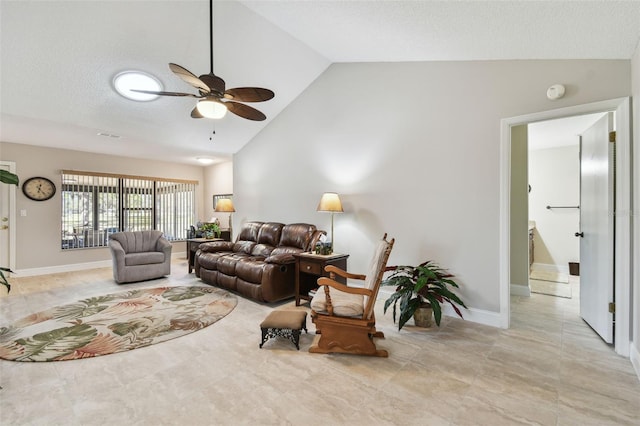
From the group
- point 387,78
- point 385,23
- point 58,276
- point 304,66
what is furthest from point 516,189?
point 58,276

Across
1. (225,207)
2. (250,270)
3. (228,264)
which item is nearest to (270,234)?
(228,264)

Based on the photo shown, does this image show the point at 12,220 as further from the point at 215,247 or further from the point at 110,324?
the point at 110,324

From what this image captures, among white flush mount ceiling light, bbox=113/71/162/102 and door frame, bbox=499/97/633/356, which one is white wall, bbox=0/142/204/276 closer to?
white flush mount ceiling light, bbox=113/71/162/102

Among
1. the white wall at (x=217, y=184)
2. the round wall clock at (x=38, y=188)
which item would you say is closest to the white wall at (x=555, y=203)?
the white wall at (x=217, y=184)

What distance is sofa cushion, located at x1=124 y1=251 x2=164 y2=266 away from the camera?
4926mm

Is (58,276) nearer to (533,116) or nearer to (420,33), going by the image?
(420,33)

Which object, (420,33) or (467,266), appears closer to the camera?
(420,33)

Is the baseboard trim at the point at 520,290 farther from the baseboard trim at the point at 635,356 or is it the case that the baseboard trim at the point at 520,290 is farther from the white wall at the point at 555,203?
the white wall at the point at 555,203

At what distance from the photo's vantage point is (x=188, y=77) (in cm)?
240

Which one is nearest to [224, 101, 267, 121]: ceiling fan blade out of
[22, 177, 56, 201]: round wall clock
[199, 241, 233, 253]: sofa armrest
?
[199, 241, 233, 253]: sofa armrest

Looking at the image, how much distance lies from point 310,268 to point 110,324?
2.27m

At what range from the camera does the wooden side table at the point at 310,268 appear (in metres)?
3.61

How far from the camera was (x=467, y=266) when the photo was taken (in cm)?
326

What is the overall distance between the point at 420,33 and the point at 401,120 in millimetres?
1142
